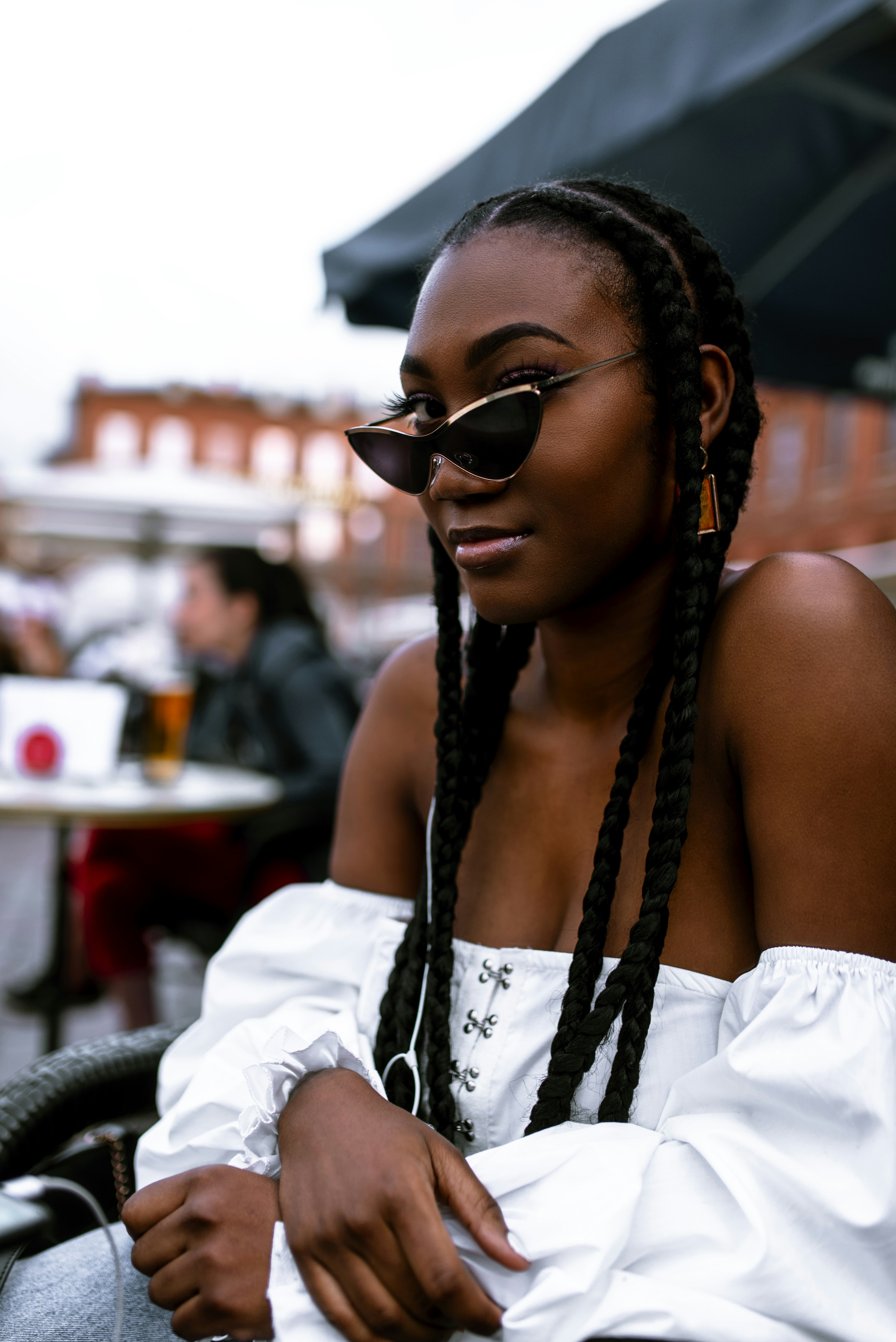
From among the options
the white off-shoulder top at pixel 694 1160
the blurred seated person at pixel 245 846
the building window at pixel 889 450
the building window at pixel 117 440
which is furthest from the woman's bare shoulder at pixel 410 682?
the building window at pixel 117 440

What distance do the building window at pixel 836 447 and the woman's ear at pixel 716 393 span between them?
18909mm

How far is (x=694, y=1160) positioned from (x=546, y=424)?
2.28 feet

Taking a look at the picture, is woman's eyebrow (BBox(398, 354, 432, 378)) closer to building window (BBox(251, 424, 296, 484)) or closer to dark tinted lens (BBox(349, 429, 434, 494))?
dark tinted lens (BBox(349, 429, 434, 494))

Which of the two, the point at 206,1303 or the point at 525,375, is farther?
the point at 525,375

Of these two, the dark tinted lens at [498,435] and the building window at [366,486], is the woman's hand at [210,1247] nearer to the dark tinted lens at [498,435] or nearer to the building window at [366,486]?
the dark tinted lens at [498,435]

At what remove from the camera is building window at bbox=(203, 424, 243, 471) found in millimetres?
47250

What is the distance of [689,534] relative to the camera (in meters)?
1.08

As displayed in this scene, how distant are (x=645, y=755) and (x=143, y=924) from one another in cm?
267

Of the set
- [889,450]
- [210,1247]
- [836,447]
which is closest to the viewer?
[210,1247]

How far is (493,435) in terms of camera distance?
3.37ft

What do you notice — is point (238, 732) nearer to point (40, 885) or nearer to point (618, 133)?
point (40, 885)

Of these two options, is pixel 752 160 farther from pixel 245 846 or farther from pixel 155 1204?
pixel 155 1204

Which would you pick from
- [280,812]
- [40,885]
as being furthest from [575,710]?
[40,885]

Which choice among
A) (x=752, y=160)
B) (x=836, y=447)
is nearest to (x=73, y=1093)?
Result: (x=752, y=160)
